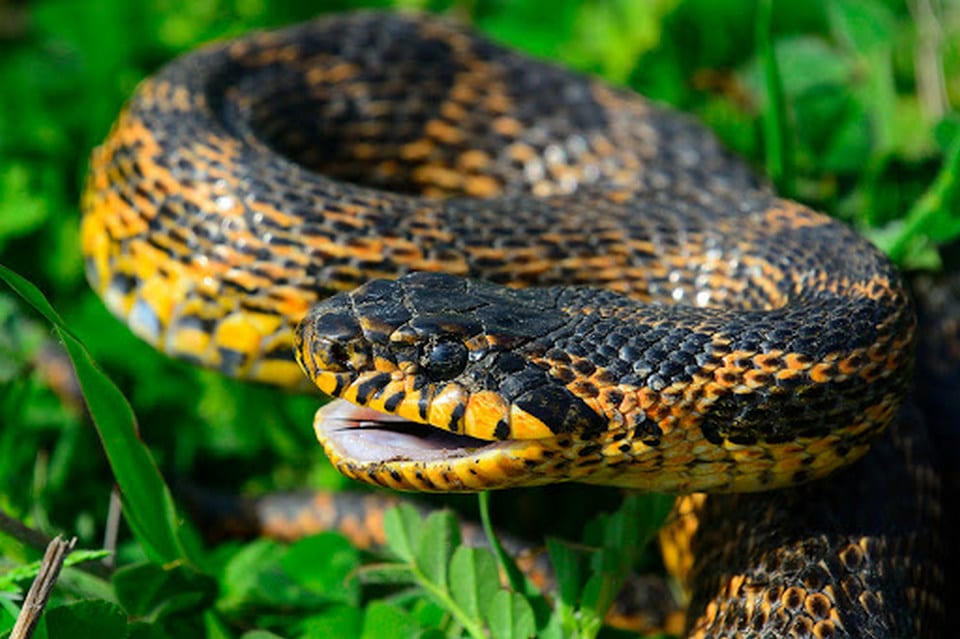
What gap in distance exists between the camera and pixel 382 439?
4.30 meters

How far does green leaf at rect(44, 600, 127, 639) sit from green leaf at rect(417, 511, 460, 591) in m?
1.03

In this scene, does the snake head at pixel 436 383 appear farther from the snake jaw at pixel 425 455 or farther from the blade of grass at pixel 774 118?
the blade of grass at pixel 774 118

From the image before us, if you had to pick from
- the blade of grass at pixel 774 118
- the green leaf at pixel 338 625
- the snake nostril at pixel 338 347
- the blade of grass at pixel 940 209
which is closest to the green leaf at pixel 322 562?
the green leaf at pixel 338 625

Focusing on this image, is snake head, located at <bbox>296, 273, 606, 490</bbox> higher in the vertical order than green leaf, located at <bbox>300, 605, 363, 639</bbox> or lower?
higher

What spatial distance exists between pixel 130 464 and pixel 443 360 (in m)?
1.22

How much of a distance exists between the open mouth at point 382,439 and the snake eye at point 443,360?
0.24m

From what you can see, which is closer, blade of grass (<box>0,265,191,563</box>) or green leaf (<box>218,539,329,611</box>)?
blade of grass (<box>0,265,191,563</box>)

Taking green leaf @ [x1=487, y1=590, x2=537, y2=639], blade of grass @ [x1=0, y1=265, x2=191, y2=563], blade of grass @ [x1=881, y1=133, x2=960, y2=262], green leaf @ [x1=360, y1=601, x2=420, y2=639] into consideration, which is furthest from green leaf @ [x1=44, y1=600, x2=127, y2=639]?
blade of grass @ [x1=881, y1=133, x2=960, y2=262]

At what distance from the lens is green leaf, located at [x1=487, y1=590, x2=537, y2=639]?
4168mm

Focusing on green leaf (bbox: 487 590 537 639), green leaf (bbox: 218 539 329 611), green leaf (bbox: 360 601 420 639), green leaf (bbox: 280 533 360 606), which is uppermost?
green leaf (bbox: 487 590 537 639)

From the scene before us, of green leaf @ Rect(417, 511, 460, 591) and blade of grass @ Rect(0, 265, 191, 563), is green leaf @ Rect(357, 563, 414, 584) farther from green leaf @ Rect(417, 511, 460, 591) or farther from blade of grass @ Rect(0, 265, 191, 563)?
blade of grass @ Rect(0, 265, 191, 563)

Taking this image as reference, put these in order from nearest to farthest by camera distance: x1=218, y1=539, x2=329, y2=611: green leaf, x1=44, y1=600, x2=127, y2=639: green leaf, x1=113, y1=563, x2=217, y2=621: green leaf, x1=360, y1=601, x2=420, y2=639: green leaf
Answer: x1=44, y1=600, x2=127, y2=639: green leaf, x1=360, y1=601, x2=420, y2=639: green leaf, x1=113, y1=563, x2=217, y2=621: green leaf, x1=218, y1=539, x2=329, y2=611: green leaf

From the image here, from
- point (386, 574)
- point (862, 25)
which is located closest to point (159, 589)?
point (386, 574)

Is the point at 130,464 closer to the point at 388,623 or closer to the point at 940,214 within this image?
the point at 388,623
